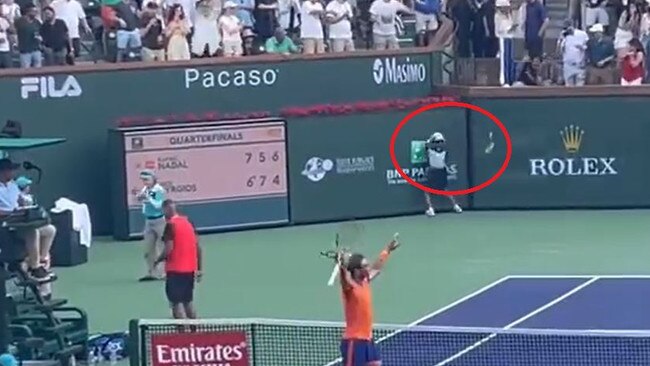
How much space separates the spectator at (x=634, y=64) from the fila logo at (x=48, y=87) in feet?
32.5

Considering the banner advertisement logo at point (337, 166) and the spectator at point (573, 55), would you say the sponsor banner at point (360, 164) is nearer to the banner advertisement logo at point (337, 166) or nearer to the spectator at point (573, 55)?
the banner advertisement logo at point (337, 166)

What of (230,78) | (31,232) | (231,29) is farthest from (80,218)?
(31,232)

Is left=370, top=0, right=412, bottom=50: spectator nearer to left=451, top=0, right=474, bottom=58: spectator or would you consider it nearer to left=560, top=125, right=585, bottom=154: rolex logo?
left=451, top=0, right=474, bottom=58: spectator

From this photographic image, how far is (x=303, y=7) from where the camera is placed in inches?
1267

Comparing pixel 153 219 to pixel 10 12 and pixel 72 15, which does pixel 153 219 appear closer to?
pixel 10 12

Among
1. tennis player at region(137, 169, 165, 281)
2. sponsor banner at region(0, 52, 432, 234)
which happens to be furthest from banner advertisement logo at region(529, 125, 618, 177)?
tennis player at region(137, 169, 165, 281)

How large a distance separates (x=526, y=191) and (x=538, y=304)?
959 cm

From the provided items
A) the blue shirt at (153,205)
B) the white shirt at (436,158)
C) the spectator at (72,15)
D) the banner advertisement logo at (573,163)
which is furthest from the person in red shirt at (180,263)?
the banner advertisement logo at (573,163)

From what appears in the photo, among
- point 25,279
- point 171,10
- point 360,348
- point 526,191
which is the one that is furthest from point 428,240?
point 360,348

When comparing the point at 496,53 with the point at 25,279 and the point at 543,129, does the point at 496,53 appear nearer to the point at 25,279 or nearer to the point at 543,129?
the point at 543,129

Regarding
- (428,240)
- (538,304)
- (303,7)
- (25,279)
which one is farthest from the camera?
(303,7)

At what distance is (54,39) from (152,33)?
185 cm

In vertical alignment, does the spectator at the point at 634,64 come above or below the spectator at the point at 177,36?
below

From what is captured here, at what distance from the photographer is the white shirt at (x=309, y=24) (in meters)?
32.0
